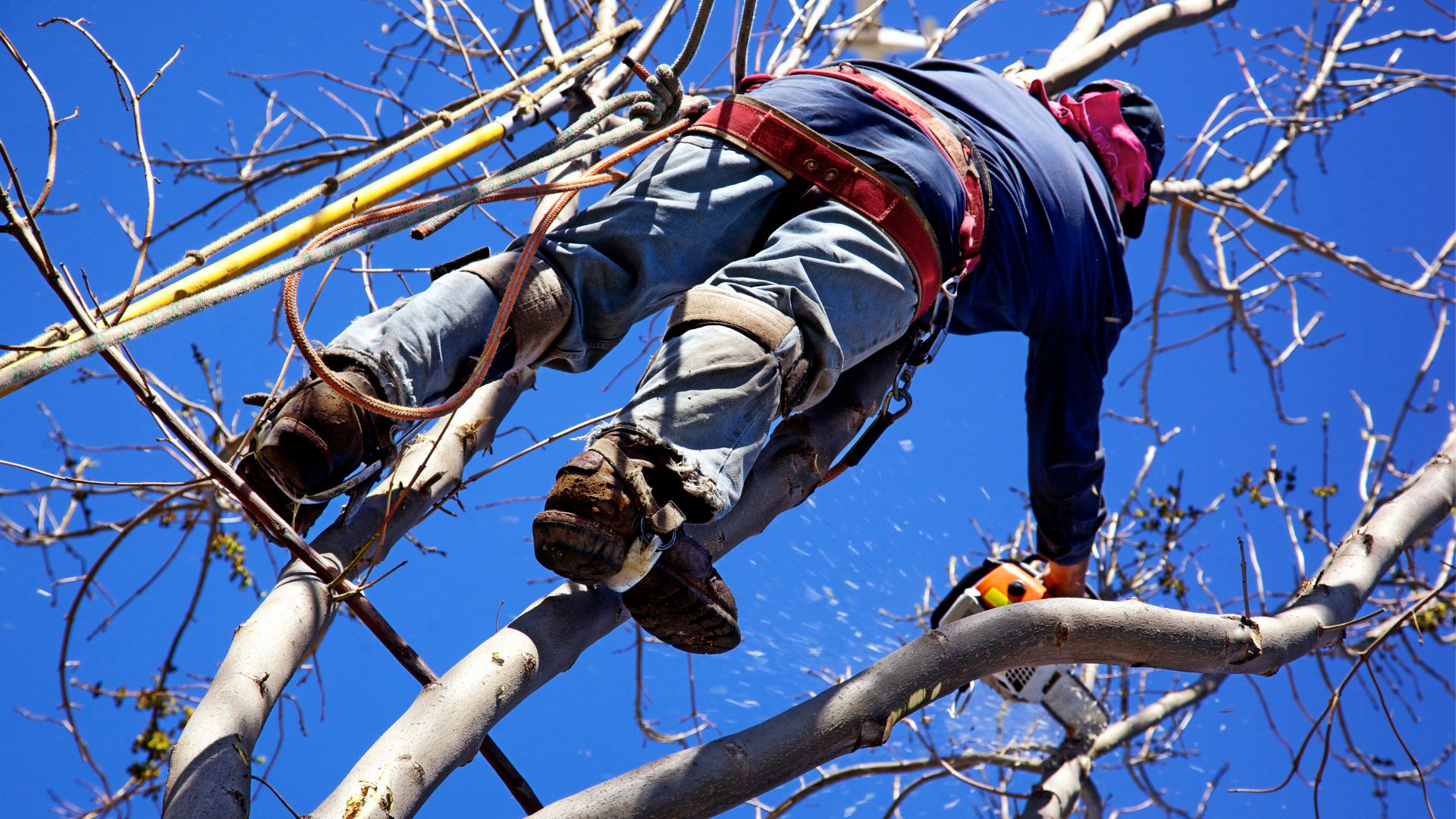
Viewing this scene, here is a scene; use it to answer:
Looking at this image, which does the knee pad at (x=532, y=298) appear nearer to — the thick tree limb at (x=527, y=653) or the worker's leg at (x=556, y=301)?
the worker's leg at (x=556, y=301)

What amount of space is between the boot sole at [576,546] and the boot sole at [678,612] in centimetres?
13

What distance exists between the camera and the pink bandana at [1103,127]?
2766 mm

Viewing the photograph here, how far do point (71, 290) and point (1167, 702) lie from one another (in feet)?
11.7

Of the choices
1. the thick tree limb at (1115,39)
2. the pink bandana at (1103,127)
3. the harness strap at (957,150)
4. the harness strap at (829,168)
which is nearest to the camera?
the harness strap at (829,168)

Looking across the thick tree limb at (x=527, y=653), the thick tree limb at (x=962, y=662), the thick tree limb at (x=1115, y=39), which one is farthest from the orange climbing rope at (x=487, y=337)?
the thick tree limb at (x=1115, y=39)

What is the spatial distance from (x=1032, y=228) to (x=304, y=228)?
4.67 ft

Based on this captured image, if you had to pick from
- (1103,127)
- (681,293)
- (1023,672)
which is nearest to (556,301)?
(681,293)

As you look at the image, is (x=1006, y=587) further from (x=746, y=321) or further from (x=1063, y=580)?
(x=746, y=321)

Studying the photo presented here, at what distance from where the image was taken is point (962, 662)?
6.27 ft

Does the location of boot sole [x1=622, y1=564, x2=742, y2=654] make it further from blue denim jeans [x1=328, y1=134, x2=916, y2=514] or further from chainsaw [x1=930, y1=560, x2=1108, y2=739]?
chainsaw [x1=930, y1=560, x2=1108, y2=739]

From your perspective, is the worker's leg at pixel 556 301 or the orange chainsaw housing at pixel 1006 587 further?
the orange chainsaw housing at pixel 1006 587

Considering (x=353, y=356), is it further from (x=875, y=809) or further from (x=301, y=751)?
(x=875, y=809)

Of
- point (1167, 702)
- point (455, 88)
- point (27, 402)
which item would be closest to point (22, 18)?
point (27, 402)

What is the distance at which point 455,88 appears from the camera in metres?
8.28
